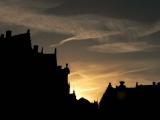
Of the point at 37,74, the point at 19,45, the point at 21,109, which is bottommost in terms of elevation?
the point at 21,109

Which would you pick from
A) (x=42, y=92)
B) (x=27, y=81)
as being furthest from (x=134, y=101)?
(x=27, y=81)

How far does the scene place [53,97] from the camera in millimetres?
51125

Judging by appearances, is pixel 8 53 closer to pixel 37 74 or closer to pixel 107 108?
pixel 37 74

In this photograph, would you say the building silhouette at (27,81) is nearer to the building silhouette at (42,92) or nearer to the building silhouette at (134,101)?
the building silhouette at (42,92)

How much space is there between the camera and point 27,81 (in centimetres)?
4284

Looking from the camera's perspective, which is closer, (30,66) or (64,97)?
(30,66)

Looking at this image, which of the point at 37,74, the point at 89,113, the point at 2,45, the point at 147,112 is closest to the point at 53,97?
Answer: the point at 37,74

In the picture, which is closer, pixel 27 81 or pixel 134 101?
pixel 27 81

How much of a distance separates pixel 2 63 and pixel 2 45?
2.47m

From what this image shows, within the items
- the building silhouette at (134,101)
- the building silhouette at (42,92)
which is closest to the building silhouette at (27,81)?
the building silhouette at (42,92)

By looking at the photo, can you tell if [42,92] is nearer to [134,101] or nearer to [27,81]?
[27,81]

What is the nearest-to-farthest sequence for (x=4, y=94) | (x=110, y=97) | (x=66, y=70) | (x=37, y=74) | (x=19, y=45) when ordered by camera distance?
(x=4, y=94), (x=19, y=45), (x=37, y=74), (x=66, y=70), (x=110, y=97)

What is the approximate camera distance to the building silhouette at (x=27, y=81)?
3951cm

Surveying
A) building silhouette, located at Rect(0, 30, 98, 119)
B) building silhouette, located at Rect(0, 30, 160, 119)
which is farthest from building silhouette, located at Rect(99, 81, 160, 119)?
building silhouette, located at Rect(0, 30, 98, 119)
